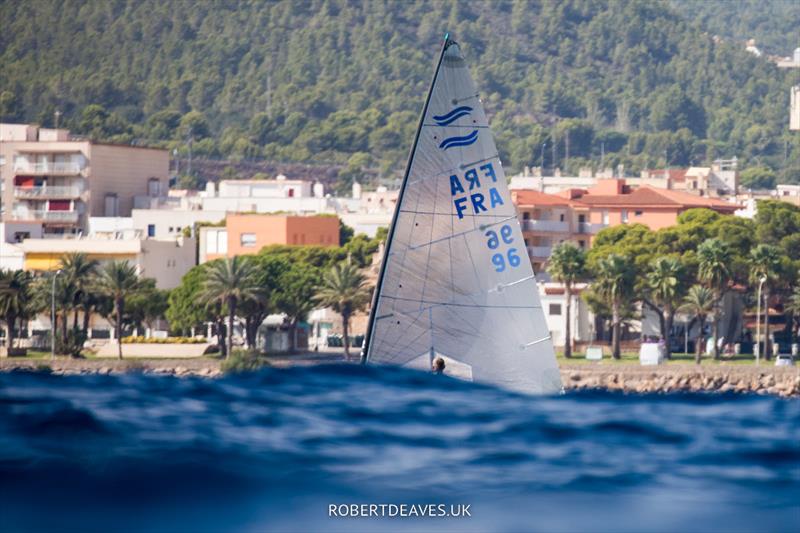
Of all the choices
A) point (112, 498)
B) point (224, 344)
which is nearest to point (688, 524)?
point (112, 498)

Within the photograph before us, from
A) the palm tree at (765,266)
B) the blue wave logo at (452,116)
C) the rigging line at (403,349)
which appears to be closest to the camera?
the rigging line at (403,349)

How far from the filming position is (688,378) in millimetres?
78500

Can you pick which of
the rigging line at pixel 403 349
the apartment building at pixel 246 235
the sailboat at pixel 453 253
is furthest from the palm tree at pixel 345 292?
the rigging line at pixel 403 349

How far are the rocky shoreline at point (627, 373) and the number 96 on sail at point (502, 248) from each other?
46.2 metres

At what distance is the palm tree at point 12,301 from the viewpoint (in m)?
89.5

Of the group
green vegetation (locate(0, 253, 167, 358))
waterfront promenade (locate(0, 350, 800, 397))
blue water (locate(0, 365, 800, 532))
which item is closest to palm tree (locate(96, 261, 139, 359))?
green vegetation (locate(0, 253, 167, 358))

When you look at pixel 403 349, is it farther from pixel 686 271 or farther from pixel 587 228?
pixel 587 228

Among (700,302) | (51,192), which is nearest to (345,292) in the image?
(700,302)

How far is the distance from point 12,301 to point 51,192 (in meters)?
39.6

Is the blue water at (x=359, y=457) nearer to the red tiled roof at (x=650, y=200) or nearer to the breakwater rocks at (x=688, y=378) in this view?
the breakwater rocks at (x=688, y=378)

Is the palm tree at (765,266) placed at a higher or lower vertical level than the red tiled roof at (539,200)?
lower

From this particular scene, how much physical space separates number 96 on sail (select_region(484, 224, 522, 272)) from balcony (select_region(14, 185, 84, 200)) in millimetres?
100702

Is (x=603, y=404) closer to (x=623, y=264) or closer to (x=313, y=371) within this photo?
(x=313, y=371)

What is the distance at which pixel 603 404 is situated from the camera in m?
18.1
